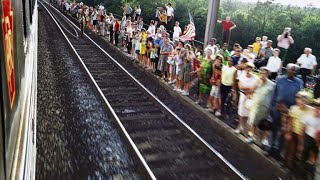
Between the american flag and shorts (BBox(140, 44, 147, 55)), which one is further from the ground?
the american flag

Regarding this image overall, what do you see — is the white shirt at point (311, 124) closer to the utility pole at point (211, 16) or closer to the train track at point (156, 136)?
the train track at point (156, 136)

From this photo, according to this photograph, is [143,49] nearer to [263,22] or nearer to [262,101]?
[262,101]

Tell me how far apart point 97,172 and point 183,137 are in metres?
2.68

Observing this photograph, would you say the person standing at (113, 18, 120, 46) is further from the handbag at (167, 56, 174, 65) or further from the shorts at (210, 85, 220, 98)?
the shorts at (210, 85, 220, 98)

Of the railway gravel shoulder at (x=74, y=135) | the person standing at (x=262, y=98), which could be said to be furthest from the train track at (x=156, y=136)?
the person standing at (x=262, y=98)

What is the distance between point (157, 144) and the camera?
27.2 ft

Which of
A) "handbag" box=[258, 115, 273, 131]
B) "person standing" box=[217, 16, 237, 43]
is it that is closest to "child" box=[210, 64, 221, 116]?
"handbag" box=[258, 115, 273, 131]

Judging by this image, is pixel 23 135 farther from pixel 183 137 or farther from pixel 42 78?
pixel 42 78

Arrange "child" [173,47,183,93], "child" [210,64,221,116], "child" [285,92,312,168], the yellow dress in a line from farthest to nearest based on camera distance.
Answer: the yellow dress
"child" [173,47,183,93]
"child" [210,64,221,116]
"child" [285,92,312,168]

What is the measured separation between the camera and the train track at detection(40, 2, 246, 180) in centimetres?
704

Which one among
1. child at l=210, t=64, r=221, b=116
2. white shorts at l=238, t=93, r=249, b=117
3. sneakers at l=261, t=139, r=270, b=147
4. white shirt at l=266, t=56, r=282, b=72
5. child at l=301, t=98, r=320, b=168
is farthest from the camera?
white shirt at l=266, t=56, r=282, b=72

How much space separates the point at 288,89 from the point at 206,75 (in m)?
3.51

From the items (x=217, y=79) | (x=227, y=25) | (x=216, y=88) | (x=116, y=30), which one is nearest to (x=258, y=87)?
(x=217, y=79)

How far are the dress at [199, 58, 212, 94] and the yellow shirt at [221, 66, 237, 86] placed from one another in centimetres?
99
